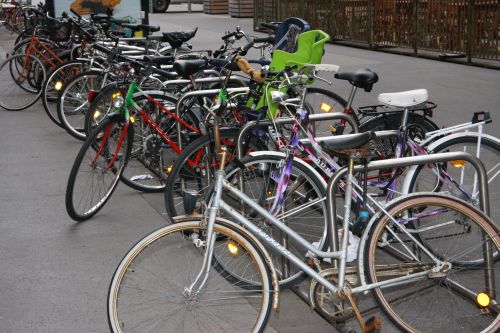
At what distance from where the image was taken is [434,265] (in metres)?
3.72

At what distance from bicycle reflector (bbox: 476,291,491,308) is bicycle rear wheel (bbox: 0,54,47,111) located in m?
7.72

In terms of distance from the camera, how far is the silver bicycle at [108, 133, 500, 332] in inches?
138

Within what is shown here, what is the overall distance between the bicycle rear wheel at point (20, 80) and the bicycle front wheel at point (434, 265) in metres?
7.28

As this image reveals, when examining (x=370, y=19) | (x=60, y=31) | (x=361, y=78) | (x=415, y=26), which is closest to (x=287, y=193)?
(x=361, y=78)

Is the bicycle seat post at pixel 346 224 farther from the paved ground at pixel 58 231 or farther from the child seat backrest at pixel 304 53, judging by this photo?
the child seat backrest at pixel 304 53

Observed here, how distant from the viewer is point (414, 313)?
13.5ft

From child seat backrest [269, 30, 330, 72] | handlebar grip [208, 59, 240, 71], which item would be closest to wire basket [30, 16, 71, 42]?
handlebar grip [208, 59, 240, 71]

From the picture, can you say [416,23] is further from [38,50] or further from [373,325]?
[373,325]

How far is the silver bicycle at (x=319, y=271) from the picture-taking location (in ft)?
11.5

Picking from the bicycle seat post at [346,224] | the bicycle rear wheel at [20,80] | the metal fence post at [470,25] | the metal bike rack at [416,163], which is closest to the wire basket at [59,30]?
the bicycle rear wheel at [20,80]

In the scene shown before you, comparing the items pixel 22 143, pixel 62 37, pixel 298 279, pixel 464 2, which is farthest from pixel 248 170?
pixel 464 2

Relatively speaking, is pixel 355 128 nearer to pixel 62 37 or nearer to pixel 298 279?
pixel 298 279

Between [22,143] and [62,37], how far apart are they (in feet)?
6.87

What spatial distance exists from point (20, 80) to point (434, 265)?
327 inches
